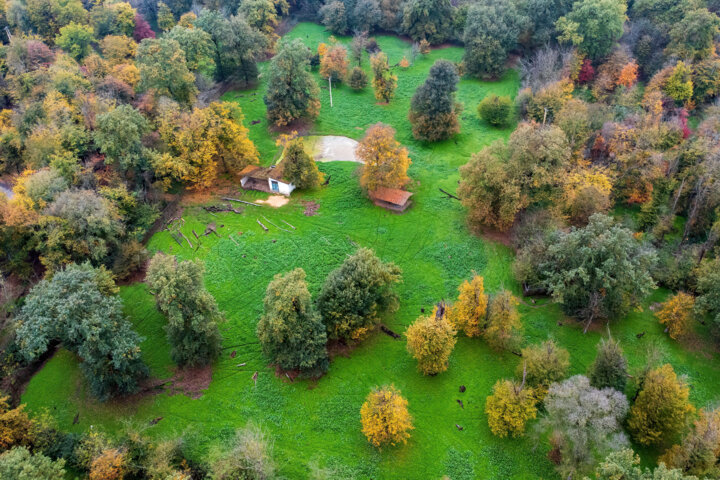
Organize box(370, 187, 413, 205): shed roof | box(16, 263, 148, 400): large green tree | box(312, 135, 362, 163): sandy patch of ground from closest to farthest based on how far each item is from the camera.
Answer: box(16, 263, 148, 400): large green tree < box(370, 187, 413, 205): shed roof < box(312, 135, 362, 163): sandy patch of ground

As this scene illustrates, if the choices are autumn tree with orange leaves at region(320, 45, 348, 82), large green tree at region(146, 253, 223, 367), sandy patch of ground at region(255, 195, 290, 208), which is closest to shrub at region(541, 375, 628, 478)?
large green tree at region(146, 253, 223, 367)

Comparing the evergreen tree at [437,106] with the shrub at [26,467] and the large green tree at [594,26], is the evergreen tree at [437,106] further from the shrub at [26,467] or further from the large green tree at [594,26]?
the shrub at [26,467]

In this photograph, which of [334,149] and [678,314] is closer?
[678,314]

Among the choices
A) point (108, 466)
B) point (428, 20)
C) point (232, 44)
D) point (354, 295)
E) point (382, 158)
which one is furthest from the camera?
point (428, 20)

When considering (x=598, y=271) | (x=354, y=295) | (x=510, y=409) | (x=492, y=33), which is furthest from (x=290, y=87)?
(x=510, y=409)

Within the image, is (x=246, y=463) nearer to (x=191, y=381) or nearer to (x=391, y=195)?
(x=191, y=381)

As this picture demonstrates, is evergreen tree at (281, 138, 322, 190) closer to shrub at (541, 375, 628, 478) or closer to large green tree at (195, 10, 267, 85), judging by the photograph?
large green tree at (195, 10, 267, 85)

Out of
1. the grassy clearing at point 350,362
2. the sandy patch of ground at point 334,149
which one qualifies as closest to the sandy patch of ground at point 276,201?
the grassy clearing at point 350,362
